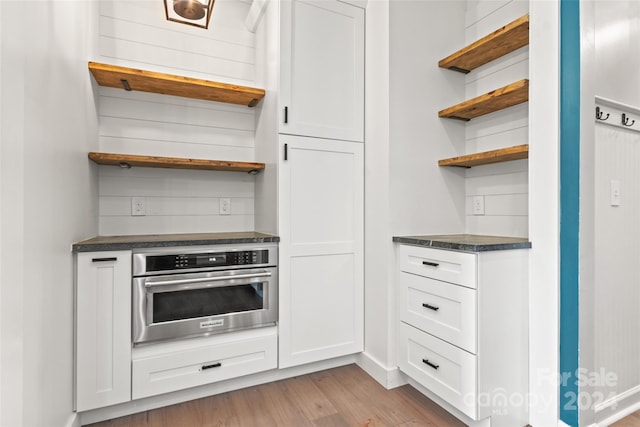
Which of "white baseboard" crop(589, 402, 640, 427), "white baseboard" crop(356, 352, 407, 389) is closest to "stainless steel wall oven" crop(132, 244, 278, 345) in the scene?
"white baseboard" crop(356, 352, 407, 389)

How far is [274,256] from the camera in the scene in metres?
2.17

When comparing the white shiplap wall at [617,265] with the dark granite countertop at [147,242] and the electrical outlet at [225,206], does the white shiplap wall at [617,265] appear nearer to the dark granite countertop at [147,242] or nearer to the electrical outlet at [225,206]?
the dark granite countertop at [147,242]

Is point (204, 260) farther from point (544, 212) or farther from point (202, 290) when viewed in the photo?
point (544, 212)

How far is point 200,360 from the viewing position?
1.98 m

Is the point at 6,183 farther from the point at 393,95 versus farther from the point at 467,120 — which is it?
the point at 467,120

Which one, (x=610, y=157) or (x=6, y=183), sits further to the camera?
(x=610, y=157)

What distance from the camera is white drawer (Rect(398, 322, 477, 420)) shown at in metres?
1.68

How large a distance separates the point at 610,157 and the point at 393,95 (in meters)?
1.19

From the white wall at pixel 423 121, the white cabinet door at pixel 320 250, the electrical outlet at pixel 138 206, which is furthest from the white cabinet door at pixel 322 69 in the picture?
the electrical outlet at pixel 138 206

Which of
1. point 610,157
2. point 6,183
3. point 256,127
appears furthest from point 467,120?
point 6,183

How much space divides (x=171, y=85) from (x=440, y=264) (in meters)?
2.01

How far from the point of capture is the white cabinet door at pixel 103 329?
68.6 inches

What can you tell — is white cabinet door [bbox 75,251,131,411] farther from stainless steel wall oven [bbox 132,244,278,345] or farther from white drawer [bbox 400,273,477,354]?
white drawer [bbox 400,273,477,354]

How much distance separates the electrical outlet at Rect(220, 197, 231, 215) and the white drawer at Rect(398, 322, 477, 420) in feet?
4.85
